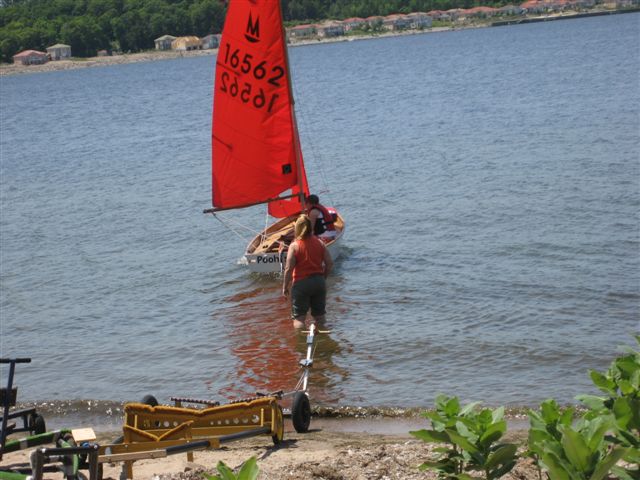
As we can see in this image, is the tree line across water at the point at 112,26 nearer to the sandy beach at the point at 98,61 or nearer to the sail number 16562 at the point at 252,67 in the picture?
the sandy beach at the point at 98,61

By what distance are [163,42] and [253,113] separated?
6711 inches

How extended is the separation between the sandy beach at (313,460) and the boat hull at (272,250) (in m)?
8.80

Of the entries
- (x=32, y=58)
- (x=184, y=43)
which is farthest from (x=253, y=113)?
(x=184, y=43)

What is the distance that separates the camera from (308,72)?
106 metres

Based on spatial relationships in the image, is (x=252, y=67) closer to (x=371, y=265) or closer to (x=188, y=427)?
(x=371, y=265)

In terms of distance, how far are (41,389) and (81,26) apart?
558ft

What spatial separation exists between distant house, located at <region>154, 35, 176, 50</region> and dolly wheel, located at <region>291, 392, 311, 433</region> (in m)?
177

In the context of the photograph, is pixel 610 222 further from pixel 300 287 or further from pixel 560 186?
pixel 300 287

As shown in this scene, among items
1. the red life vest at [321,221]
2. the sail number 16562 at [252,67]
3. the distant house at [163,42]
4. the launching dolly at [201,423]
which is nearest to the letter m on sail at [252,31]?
the sail number 16562 at [252,67]

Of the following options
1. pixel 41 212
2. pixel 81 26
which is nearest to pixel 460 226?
pixel 41 212

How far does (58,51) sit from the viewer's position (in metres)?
174

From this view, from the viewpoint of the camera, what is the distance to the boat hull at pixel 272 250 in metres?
18.6

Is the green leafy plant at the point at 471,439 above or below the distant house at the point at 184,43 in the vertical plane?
above

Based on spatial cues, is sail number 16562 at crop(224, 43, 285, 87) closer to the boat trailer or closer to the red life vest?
the red life vest
